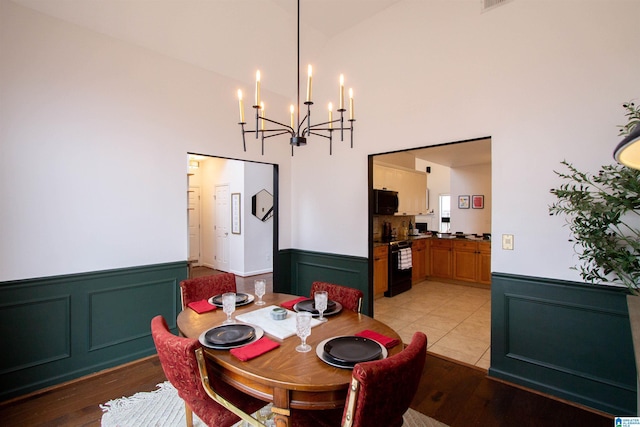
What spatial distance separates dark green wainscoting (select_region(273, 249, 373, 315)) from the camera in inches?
146

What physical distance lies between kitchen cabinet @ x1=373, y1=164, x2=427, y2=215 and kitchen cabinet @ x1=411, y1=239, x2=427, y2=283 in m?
0.63

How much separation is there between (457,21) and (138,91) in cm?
308

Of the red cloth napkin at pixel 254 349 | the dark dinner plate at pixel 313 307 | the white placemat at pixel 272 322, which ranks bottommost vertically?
the red cloth napkin at pixel 254 349

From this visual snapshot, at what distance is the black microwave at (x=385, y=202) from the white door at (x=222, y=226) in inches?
138

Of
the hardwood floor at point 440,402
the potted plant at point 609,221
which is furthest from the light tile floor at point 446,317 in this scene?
the potted plant at point 609,221

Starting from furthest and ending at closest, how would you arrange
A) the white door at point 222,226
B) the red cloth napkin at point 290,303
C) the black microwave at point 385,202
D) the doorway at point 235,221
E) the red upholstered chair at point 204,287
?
the white door at point 222,226 < the doorway at point 235,221 < the black microwave at point 385,202 < the red upholstered chair at point 204,287 < the red cloth napkin at point 290,303

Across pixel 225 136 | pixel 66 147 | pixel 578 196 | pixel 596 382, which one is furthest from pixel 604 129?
pixel 66 147

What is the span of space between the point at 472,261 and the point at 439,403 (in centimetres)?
393

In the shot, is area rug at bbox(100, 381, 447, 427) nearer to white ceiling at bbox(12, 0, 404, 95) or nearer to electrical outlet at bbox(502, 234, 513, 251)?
electrical outlet at bbox(502, 234, 513, 251)

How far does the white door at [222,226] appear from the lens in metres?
7.12

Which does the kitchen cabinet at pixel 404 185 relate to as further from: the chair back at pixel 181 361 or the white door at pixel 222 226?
the chair back at pixel 181 361

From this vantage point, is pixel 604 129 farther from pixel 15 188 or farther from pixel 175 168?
pixel 15 188

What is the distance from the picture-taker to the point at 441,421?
2.14 metres

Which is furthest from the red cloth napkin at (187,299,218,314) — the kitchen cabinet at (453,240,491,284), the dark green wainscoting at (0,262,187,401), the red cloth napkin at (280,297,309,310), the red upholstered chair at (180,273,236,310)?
the kitchen cabinet at (453,240,491,284)
